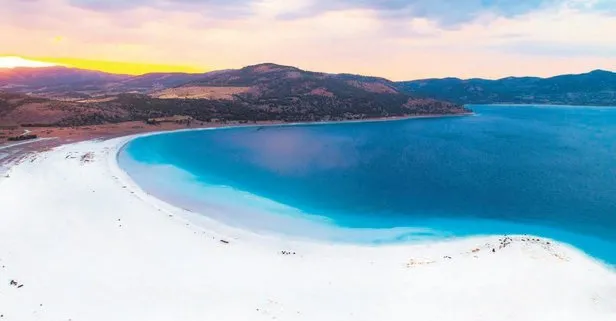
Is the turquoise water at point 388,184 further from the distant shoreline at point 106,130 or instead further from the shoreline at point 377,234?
the distant shoreline at point 106,130

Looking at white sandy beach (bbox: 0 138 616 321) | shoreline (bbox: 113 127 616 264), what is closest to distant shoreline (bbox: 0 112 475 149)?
white sandy beach (bbox: 0 138 616 321)

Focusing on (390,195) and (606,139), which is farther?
(606,139)

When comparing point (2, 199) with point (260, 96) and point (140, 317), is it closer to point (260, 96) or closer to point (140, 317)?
point (140, 317)

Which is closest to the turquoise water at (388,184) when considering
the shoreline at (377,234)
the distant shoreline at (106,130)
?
the shoreline at (377,234)

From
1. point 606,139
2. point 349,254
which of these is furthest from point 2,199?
point 606,139

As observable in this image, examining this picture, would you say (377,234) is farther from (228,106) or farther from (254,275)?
(228,106)

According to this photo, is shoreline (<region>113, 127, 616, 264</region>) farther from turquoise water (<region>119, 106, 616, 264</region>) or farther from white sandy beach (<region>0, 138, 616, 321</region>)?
white sandy beach (<region>0, 138, 616, 321</region>)

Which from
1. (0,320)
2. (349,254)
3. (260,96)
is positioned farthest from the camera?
(260,96)
